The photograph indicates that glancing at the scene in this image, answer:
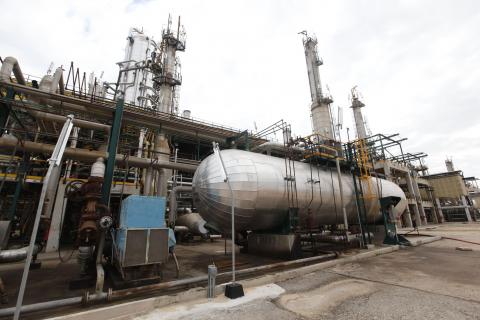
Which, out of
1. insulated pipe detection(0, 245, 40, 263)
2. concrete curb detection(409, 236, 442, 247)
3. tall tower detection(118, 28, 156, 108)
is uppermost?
tall tower detection(118, 28, 156, 108)

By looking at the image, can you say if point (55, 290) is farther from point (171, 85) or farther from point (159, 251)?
point (171, 85)

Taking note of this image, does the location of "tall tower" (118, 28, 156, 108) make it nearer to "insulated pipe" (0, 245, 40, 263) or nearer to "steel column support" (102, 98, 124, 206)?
"steel column support" (102, 98, 124, 206)

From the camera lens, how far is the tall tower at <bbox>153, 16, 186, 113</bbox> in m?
24.1

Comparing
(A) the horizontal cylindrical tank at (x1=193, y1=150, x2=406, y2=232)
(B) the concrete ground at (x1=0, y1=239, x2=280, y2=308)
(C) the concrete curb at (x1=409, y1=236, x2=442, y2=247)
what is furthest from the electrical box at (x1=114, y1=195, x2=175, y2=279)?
(C) the concrete curb at (x1=409, y1=236, x2=442, y2=247)

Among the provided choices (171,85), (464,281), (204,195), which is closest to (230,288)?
(204,195)

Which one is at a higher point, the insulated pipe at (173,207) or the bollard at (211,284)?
the insulated pipe at (173,207)

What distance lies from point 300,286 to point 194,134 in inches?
343

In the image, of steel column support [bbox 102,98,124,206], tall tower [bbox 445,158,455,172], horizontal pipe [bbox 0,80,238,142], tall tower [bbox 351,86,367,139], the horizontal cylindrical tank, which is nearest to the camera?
steel column support [bbox 102,98,124,206]

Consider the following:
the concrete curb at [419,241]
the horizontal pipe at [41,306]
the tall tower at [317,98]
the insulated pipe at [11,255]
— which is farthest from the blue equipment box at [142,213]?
the tall tower at [317,98]

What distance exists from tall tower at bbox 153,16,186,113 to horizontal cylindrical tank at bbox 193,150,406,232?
17277 millimetres

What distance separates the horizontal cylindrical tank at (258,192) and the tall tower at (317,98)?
18866 mm

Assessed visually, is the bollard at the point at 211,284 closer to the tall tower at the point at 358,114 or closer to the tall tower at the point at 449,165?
the tall tower at the point at 358,114

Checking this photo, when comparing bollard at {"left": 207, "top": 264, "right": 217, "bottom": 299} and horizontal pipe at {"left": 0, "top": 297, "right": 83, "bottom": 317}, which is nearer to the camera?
horizontal pipe at {"left": 0, "top": 297, "right": 83, "bottom": 317}

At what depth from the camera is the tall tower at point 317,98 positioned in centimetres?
2872
